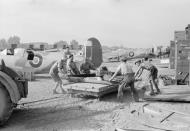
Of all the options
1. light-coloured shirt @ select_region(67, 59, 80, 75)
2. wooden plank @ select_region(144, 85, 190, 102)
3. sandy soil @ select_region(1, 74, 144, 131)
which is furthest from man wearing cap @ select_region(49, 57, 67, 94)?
wooden plank @ select_region(144, 85, 190, 102)

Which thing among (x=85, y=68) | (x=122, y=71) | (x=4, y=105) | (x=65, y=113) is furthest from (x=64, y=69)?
(x=4, y=105)

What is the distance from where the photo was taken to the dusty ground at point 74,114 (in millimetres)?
6641

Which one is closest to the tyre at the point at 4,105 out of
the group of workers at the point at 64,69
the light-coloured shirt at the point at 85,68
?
the group of workers at the point at 64,69

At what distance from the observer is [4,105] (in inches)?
252

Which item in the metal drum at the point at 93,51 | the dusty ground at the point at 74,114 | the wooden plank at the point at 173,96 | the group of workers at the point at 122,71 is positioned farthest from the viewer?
the metal drum at the point at 93,51

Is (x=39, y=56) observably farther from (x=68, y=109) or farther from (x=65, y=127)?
(x=65, y=127)

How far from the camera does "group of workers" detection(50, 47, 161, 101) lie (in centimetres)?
958

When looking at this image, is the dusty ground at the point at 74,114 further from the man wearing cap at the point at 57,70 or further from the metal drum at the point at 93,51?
the metal drum at the point at 93,51

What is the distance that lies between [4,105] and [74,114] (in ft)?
7.02

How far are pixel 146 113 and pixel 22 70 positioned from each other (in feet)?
10.7

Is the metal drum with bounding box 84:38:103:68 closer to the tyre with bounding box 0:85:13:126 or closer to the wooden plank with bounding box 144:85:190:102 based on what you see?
the wooden plank with bounding box 144:85:190:102

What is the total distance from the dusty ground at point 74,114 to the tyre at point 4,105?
234mm

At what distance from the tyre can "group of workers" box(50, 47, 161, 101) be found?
4003 millimetres

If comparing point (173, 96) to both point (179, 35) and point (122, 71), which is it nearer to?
point (122, 71)
